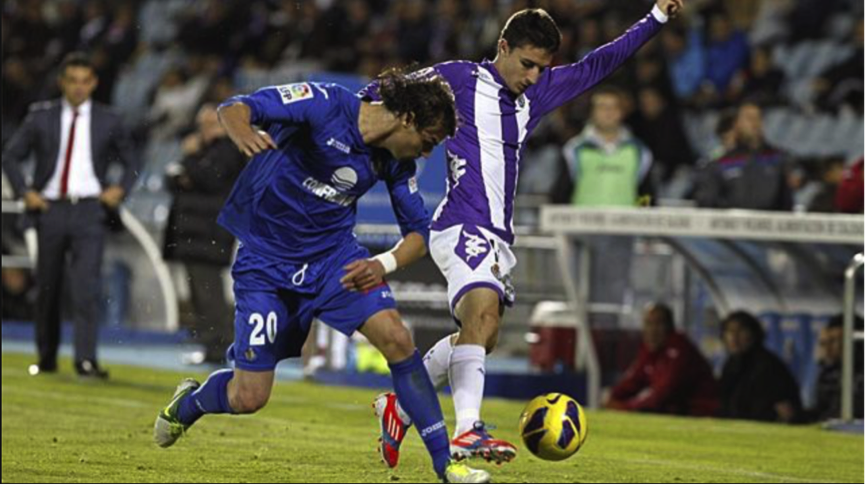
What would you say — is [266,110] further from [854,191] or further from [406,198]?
[854,191]

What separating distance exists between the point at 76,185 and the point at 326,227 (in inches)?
296

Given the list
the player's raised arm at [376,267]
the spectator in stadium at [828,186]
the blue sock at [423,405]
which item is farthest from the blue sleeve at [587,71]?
the spectator in stadium at [828,186]

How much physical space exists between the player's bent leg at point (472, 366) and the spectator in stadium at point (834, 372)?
5.53 meters

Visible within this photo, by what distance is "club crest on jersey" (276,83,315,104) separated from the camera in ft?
31.9

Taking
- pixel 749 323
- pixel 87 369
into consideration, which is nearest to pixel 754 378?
pixel 749 323

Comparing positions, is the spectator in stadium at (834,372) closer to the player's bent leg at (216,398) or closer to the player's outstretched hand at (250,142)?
the player's bent leg at (216,398)

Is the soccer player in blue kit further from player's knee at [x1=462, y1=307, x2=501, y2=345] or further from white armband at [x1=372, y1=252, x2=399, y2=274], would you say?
player's knee at [x1=462, y1=307, x2=501, y2=345]

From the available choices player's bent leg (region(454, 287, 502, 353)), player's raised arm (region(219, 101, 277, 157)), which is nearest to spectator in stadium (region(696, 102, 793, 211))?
player's bent leg (region(454, 287, 502, 353))

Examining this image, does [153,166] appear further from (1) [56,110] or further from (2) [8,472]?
(2) [8,472]

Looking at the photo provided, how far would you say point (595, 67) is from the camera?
11484mm

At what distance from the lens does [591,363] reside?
1684 centimetres

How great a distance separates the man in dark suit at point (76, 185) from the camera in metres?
17.2

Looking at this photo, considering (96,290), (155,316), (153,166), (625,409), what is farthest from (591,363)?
(153,166)

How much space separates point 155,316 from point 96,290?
686 centimetres
